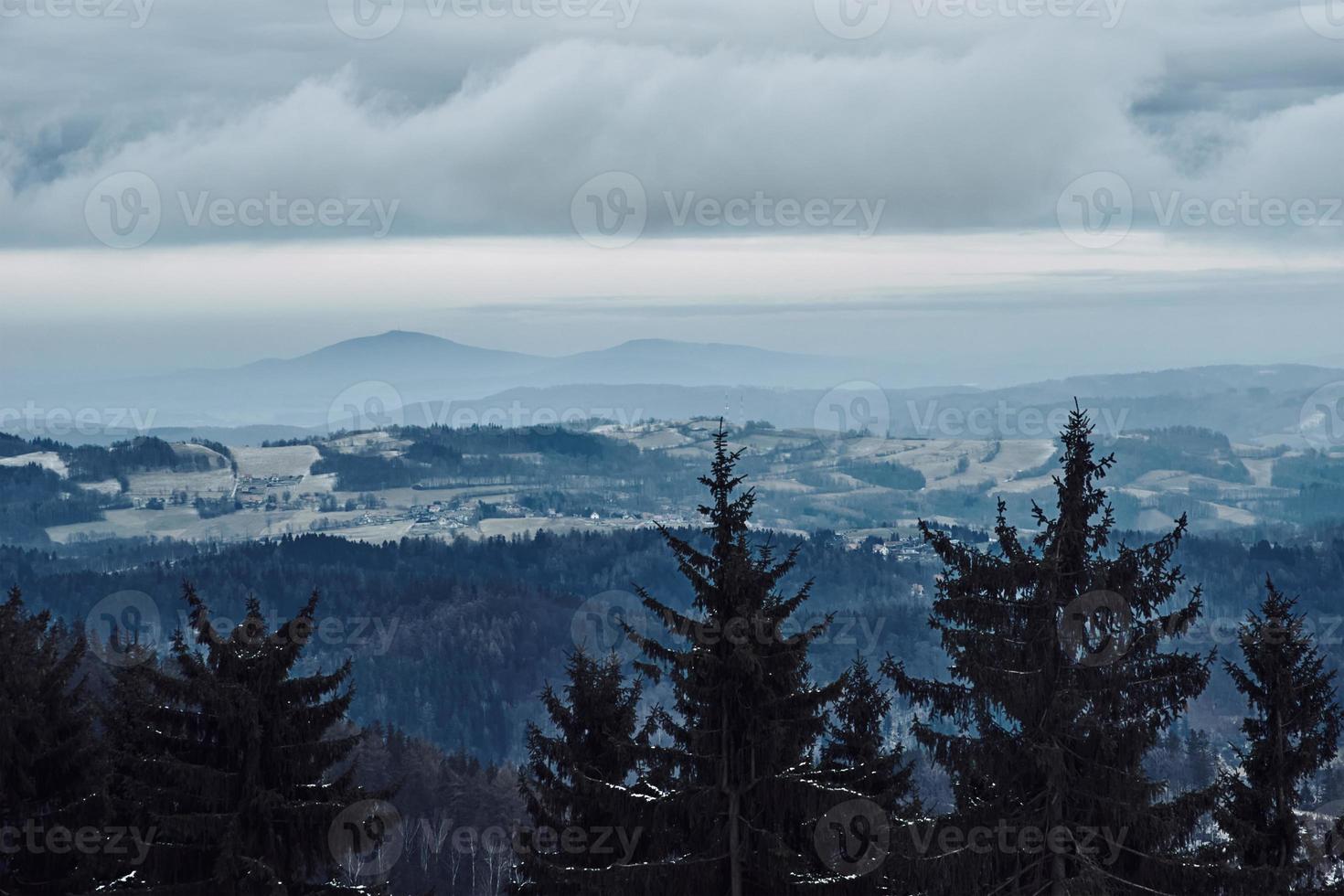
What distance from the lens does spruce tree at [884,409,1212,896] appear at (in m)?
23.2

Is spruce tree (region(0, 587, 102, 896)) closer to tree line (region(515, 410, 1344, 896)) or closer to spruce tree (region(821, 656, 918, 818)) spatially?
tree line (region(515, 410, 1344, 896))

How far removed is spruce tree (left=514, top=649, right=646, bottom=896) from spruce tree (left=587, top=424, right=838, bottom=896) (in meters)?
3.61

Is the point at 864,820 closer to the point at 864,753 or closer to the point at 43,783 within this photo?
the point at 864,753

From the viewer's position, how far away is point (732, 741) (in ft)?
85.5

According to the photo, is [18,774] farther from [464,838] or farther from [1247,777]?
[464,838]

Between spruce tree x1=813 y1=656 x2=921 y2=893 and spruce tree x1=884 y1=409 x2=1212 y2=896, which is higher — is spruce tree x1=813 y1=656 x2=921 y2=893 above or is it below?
below

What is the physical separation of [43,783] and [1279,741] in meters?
26.7

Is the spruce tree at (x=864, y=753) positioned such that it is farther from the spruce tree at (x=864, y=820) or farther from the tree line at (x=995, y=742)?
the tree line at (x=995, y=742)

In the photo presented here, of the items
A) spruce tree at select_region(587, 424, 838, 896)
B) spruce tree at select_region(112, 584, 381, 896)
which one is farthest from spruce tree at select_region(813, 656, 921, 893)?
spruce tree at select_region(112, 584, 381, 896)

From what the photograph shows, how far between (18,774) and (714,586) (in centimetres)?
1668

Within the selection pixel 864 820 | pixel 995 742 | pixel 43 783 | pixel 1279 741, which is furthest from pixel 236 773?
pixel 1279 741

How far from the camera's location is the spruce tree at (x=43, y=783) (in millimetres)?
30891

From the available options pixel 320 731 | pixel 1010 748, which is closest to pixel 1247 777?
pixel 1010 748

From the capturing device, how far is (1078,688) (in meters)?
23.3
